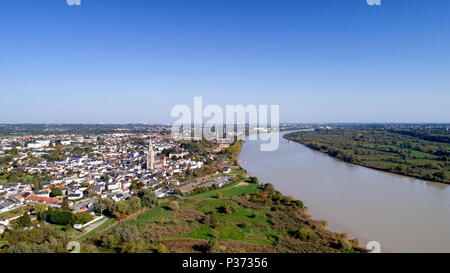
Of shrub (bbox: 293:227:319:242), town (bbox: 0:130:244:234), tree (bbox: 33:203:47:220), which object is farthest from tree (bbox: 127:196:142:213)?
shrub (bbox: 293:227:319:242)

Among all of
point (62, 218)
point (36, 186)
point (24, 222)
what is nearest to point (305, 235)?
point (62, 218)

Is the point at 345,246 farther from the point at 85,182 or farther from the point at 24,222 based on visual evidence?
the point at 85,182

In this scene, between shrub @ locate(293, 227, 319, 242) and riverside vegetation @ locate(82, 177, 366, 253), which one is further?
shrub @ locate(293, 227, 319, 242)

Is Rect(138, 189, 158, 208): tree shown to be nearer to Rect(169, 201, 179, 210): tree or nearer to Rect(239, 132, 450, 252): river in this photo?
Rect(169, 201, 179, 210): tree

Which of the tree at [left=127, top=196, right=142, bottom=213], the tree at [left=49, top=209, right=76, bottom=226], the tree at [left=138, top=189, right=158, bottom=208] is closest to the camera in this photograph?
the tree at [left=49, top=209, right=76, bottom=226]

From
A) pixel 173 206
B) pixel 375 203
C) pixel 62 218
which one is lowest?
pixel 375 203

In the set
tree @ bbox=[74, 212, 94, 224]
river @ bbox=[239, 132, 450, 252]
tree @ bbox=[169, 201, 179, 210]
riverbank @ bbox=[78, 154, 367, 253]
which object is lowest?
river @ bbox=[239, 132, 450, 252]

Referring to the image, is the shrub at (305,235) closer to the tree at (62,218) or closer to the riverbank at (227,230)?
the riverbank at (227,230)

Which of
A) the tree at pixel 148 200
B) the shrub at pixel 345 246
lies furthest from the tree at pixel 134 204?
the shrub at pixel 345 246
